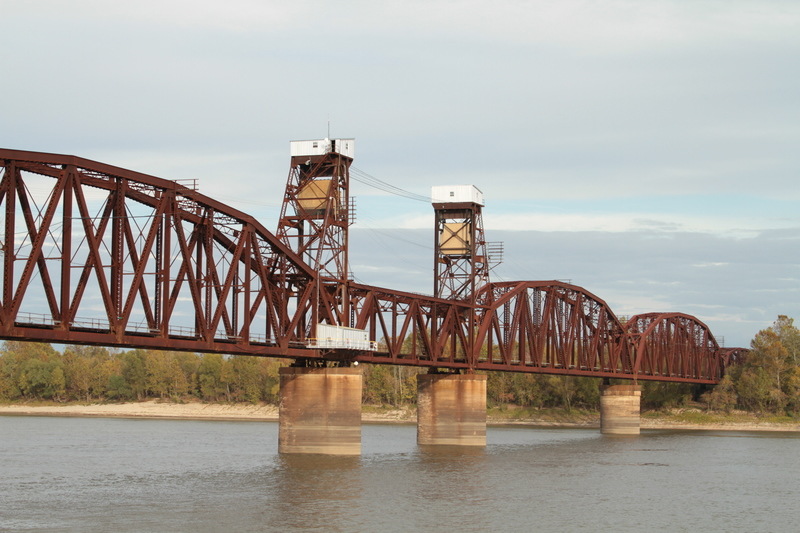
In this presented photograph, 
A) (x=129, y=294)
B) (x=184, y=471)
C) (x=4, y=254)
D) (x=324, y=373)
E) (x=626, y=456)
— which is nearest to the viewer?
(x=4, y=254)

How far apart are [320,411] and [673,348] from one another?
91.3m

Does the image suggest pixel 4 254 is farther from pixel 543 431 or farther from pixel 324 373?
pixel 543 431

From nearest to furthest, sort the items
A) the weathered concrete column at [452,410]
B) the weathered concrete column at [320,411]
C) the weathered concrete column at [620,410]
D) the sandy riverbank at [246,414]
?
the weathered concrete column at [320,411] < the weathered concrete column at [452,410] < the weathered concrete column at [620,410] < the sandy riverbank at [246,414]

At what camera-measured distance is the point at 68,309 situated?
55.3m

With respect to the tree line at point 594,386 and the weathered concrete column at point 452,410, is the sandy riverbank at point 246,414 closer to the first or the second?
the tree line at point 594,386

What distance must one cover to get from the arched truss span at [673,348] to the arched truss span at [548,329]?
209 inches

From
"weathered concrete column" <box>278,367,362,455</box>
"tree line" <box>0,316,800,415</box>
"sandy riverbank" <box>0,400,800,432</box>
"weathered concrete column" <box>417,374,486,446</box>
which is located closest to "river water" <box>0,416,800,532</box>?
"weathered concrete column" <box>278,367,362,455</box>

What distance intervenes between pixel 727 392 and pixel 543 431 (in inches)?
1587

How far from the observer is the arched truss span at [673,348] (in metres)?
147

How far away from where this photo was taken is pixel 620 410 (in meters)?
137

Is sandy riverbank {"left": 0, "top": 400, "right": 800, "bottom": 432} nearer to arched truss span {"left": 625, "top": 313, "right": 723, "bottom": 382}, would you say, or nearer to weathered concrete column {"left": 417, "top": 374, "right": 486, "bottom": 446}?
arched truss span {"left": 625, "top": 313, "right": 723, "bottom": 382}

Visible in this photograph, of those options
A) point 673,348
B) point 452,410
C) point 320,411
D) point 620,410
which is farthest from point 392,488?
point 673,348

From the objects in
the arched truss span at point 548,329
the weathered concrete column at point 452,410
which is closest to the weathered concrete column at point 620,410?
the arched truss span at point 548,329

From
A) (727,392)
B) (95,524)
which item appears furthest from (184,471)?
(727,392)
